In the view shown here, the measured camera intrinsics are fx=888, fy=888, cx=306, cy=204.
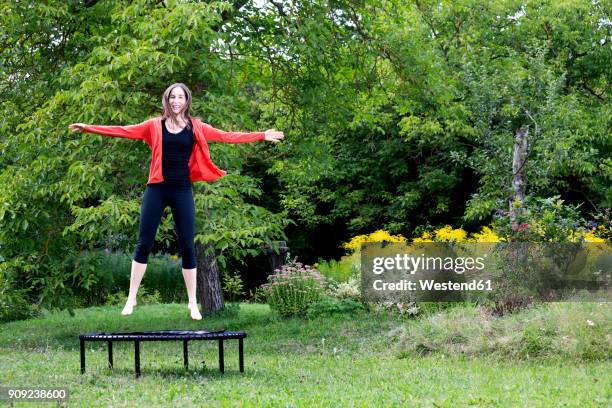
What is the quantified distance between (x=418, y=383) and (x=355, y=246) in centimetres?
1035

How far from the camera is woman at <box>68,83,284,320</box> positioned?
6.23 m

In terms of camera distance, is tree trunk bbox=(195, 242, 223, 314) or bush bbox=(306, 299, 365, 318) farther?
tree trunk bbox=(195, 242, 223, 314)

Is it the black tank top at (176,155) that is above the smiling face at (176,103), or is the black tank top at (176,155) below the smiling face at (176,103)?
below

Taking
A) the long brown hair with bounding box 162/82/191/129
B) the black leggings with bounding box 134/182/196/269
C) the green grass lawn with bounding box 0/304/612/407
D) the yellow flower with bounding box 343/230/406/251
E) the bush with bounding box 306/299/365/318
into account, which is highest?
the long brown hair with bounding box 162/82/191/129

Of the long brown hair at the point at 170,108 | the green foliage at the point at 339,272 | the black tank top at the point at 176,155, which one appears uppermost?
the long brown hair at the point at 170,108

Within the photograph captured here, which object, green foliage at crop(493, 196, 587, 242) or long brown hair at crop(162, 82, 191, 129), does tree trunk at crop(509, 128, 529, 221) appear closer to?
green foliage at crop(493, 196, 587, 242)

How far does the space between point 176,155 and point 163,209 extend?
0.40 metres

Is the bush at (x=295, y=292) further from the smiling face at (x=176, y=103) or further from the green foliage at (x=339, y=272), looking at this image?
the smiling face at (x=176, y=103)

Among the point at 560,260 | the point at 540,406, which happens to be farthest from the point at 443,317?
the point at 540,406

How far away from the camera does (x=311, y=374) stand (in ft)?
27.6

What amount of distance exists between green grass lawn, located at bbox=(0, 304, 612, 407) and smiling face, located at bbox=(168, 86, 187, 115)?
2.12 metres

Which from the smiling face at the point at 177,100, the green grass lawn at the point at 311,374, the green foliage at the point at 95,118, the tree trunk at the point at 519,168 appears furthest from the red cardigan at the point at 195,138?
the tree trunk at the point at 519,168

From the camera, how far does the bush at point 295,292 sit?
13.9 meters

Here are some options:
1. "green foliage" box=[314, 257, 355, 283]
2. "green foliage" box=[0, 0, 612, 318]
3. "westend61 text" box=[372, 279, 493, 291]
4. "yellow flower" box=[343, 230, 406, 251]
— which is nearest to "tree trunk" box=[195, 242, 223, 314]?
"green foliage" box=[0, 0, 612, 318]
